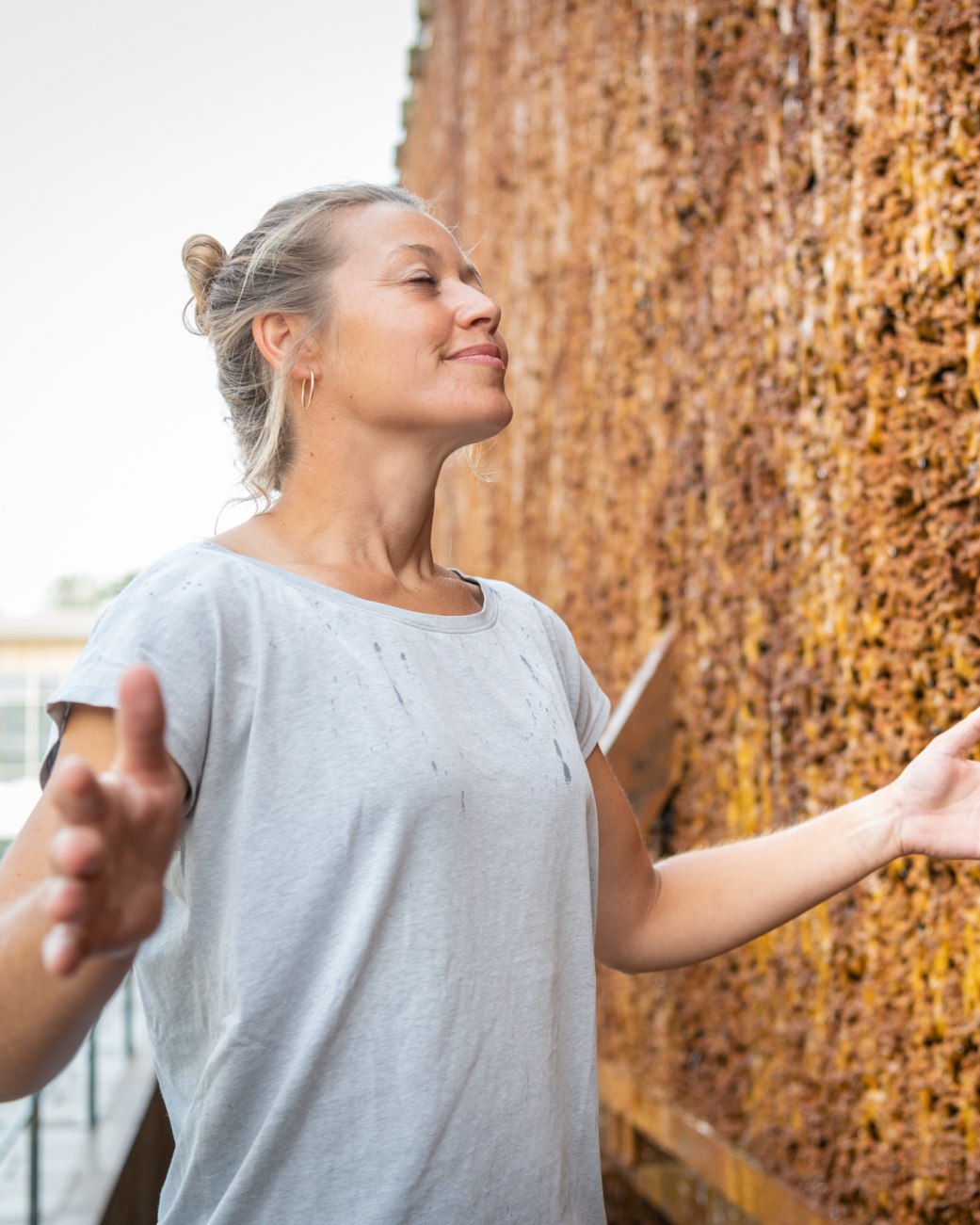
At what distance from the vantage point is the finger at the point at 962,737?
4.16 feet

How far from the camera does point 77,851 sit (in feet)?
2.24

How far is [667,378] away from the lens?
9.81 ft

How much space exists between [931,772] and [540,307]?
328 cm

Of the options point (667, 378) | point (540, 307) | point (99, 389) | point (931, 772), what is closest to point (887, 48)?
point (667, 378)

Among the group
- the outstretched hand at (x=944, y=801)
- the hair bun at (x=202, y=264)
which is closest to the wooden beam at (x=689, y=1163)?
the outstretched hand at (x=944, y=801)

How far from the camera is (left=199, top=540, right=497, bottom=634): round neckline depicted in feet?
3.71

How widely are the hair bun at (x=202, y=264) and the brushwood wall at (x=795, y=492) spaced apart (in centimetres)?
37

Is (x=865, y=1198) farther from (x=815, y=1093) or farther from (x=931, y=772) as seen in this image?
(x=931, y=772)

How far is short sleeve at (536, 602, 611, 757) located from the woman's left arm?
28 mm

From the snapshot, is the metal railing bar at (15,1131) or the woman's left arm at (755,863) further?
the metal railing bar at (15,1131)

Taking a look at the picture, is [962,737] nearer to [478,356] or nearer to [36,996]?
[478,356]

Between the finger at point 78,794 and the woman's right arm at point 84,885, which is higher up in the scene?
the finger at point 78,794

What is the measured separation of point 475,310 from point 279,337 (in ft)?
0.86

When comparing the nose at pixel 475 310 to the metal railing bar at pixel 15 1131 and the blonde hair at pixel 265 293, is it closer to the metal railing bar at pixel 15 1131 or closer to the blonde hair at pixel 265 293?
the blonde hair at pixel 265 293
